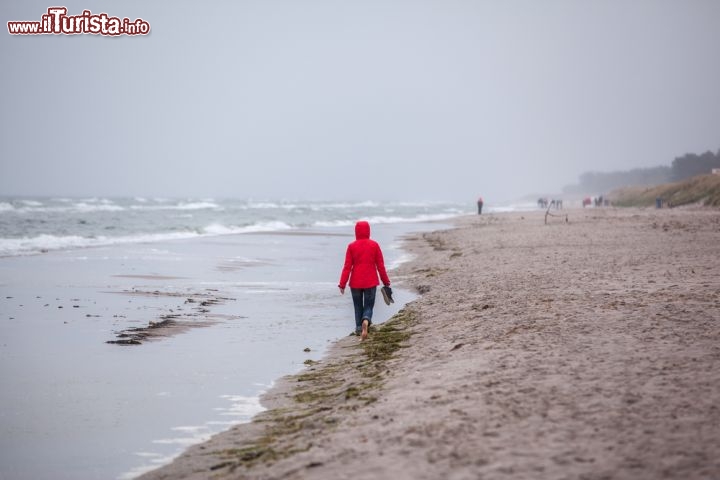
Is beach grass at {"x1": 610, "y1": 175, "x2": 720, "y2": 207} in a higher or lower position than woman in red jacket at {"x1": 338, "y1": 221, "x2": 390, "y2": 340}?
higher

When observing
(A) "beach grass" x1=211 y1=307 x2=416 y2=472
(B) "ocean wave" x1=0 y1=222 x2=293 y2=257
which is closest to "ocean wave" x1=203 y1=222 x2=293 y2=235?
(B) "ocean wave" x1=0 y1=222 x2=293 y2=257

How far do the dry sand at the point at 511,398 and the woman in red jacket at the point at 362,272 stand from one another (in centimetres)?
42

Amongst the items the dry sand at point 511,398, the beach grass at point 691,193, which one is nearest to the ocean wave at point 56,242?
the dry sand at point 511,398

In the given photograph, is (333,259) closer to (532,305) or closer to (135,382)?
(532,305)

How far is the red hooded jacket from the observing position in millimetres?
10578

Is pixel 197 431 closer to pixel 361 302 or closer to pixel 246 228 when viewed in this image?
pixel 361 302

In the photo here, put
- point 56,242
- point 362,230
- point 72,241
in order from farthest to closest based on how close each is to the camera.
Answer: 1. point 72,241
2. point 56,242
3. point 362,230

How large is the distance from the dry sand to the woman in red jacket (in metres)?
0.42

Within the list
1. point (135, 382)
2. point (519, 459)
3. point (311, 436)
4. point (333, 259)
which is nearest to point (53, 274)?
point (333, 259)

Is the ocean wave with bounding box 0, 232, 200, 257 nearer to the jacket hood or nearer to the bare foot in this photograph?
the jacket hood

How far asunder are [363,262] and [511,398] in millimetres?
5180

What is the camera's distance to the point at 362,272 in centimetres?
1063

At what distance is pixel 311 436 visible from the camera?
Result: 5.59 metres

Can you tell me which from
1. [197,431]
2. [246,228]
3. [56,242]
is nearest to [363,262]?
[197,431]
